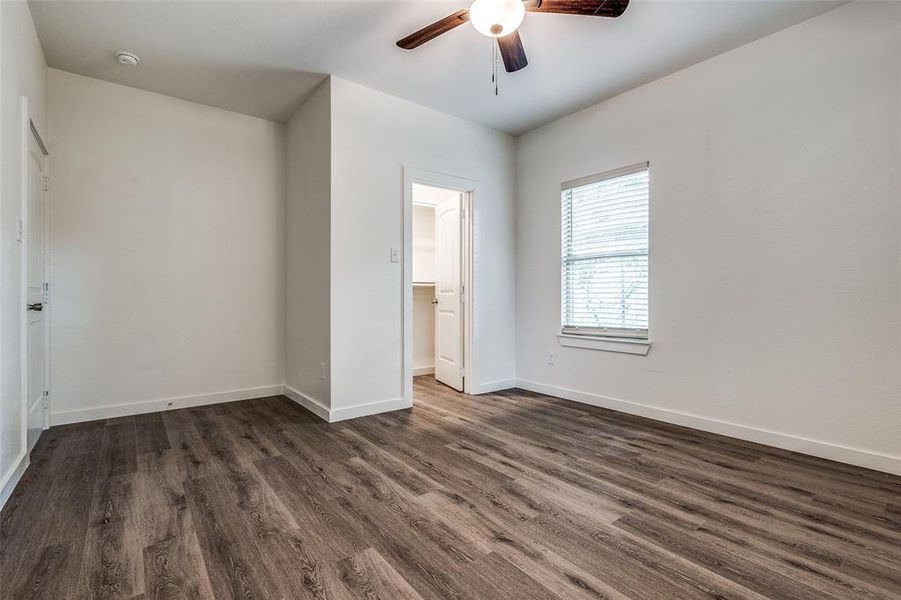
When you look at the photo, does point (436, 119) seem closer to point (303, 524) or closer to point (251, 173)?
point (251, 173)

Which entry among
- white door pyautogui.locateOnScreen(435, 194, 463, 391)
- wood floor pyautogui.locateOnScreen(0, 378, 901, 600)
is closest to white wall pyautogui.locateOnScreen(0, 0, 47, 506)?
wood floor pyautogui.locateOnScreen(0, 378, 901, 600)

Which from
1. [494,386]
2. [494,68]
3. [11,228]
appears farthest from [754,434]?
[11,228]

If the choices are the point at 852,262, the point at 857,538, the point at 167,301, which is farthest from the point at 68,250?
the point at 852,262

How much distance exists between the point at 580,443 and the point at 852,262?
6.31ft

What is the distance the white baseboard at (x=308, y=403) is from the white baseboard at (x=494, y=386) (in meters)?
1.50

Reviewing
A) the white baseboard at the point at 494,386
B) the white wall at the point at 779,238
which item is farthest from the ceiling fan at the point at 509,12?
the white baseboard at the point at 494,386

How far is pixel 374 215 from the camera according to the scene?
3586mm

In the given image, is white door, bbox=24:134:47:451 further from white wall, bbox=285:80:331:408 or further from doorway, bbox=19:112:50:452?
white wall, bbox=285:80:331:408

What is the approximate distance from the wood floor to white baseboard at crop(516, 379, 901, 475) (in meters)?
0.10

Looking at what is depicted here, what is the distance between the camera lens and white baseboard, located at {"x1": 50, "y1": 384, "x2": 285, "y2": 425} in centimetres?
326

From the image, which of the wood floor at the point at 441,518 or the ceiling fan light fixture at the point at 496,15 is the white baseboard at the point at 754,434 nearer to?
the wood floor at the point at 441,518

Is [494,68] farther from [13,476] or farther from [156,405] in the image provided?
[156,405]

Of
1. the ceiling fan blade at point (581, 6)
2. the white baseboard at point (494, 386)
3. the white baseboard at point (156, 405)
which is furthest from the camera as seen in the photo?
the white baseboard at point (494, 386)

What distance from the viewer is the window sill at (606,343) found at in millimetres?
3449
